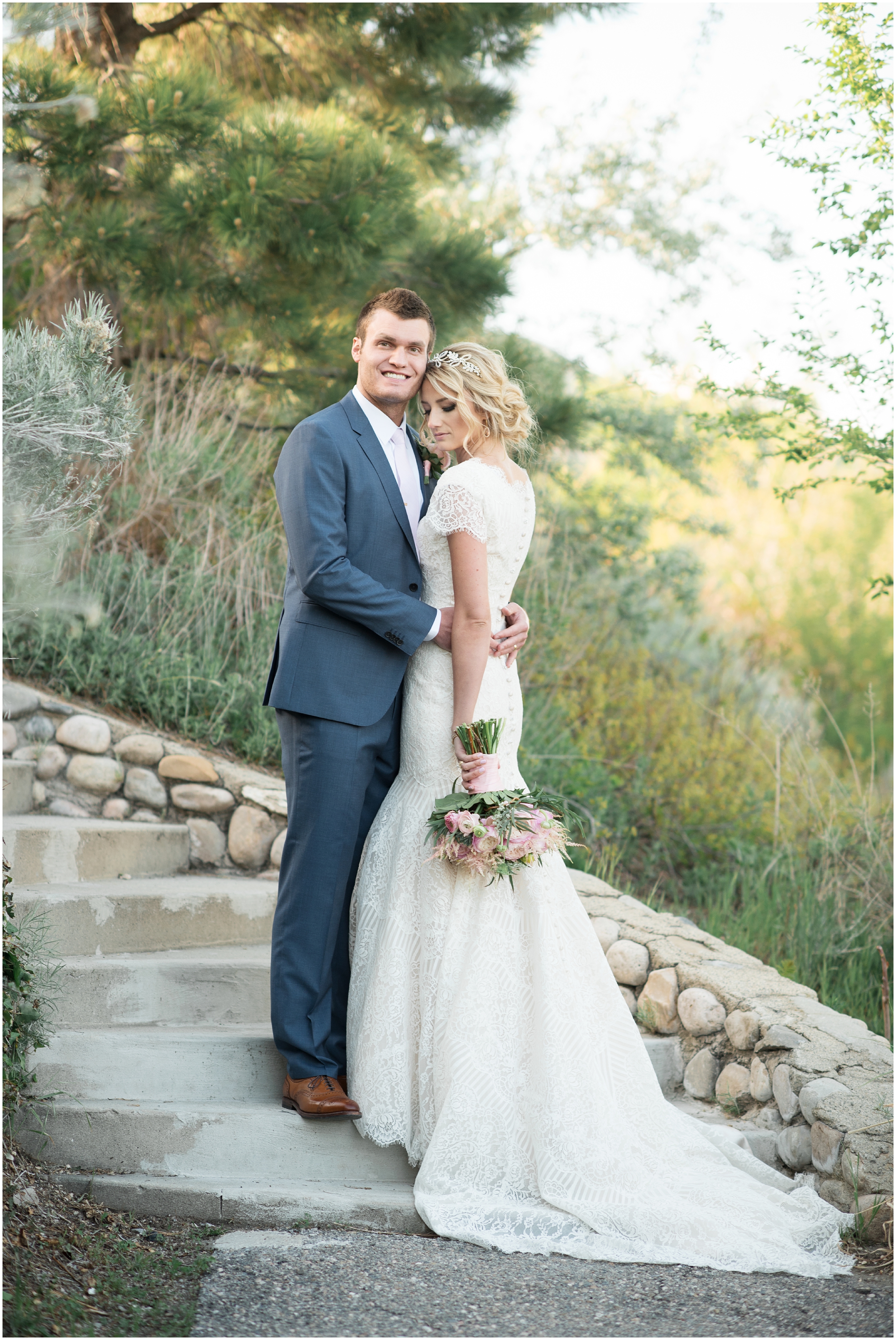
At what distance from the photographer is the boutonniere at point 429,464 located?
322cm

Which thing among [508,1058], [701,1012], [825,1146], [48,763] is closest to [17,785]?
[48,763]

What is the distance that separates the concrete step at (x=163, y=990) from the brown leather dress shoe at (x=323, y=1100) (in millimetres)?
494

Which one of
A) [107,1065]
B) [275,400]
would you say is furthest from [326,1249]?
[275,400]

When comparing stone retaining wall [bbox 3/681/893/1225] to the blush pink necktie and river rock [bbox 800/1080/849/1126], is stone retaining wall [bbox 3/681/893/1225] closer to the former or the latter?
river rock [bbox 800/1080/849/1126]

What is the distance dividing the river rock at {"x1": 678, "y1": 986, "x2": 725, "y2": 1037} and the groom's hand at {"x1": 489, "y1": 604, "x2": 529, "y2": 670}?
1414mm

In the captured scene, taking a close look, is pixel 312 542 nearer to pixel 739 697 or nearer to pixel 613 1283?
pixel 613 1283

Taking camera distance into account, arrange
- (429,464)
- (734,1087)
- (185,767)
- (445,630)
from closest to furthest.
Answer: (445,630) → (429,464) → (734,1087) → (185,767)

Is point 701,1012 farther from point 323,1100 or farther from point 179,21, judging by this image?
point 179,21

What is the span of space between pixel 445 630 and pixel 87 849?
6.26ft

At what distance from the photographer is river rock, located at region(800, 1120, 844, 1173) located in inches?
113

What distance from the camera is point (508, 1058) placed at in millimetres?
2725

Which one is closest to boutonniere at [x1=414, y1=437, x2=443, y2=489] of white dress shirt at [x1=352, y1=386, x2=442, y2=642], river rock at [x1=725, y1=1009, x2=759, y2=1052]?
white dress shirt at [x1=352, y1=386, x2=442, y2=642]

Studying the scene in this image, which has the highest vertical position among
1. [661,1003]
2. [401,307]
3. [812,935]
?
[401,307]

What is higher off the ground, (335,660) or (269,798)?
(335,660)
